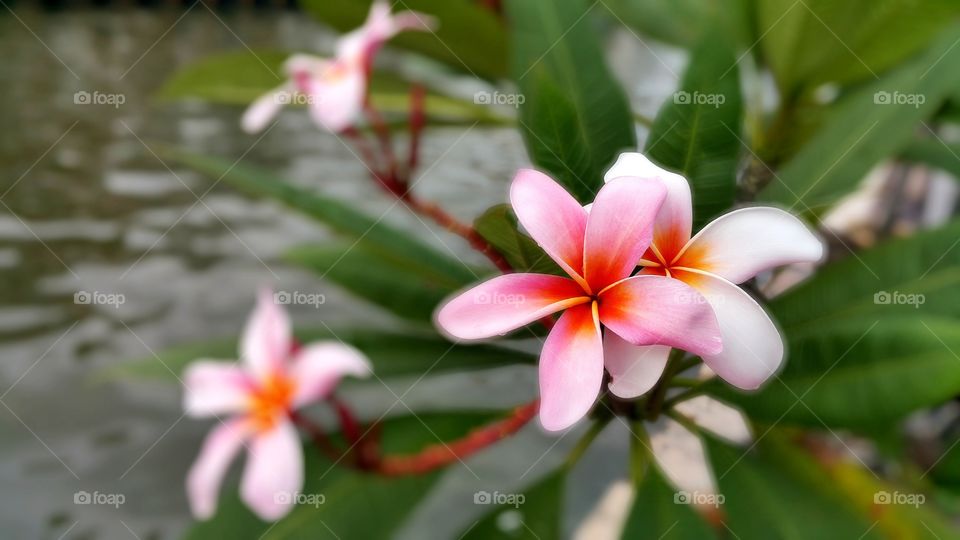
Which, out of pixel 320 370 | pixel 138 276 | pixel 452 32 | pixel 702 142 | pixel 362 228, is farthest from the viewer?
pixel 138 276

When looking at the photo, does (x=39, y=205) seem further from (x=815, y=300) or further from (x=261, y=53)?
(x=815, y=300)

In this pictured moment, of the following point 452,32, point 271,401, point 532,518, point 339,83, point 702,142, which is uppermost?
point 452,32

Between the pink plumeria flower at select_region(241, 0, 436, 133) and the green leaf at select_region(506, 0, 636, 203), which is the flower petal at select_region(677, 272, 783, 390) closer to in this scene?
the green leaf at select_region(506, 0, 636, 203)

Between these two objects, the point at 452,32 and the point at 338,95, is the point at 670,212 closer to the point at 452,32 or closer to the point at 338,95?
the point at 338,95

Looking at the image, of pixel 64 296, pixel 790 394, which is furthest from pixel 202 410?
pixel 64 296

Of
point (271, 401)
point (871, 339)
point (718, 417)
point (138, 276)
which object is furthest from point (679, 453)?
point (138, 276)

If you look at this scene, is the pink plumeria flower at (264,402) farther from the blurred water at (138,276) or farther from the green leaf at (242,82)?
the green leaf at (242,82)

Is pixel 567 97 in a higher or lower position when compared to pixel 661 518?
higher
